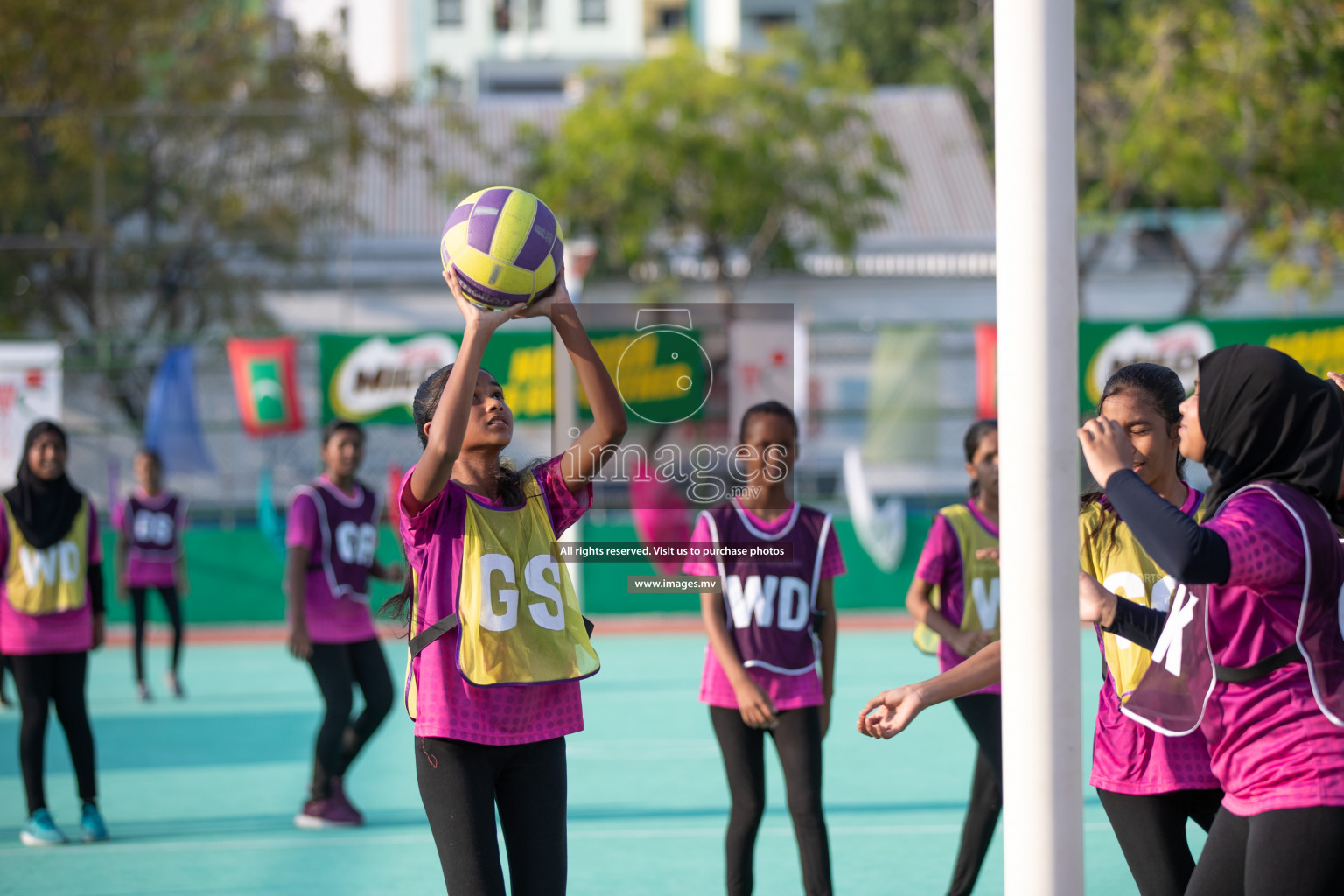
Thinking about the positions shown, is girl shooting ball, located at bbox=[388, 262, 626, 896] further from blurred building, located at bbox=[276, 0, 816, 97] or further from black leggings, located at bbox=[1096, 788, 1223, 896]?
blurred building, located at bbox=[276, 0, 816, 97]

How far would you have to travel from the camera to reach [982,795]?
5.25 m

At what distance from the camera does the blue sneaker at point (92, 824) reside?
261 inches

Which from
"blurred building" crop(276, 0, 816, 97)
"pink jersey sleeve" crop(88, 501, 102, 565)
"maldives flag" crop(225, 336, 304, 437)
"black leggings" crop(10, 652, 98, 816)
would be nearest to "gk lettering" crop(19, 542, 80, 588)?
"pink jersey sleeve" crop(88, 501, 102, 565)

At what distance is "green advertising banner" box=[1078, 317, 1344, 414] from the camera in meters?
14.5

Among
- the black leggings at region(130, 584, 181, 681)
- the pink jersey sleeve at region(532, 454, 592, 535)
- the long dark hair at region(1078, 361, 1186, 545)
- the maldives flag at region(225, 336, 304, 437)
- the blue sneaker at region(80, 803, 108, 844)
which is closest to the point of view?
the pink jersey sleeve at region(532, 454, 592, 535)

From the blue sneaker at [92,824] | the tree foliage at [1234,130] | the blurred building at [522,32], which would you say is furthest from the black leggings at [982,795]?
the blurred building at [522,32]

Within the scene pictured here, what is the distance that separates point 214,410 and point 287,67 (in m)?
6.66

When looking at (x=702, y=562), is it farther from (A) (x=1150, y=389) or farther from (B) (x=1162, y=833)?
(B) (x=1162, y=833)

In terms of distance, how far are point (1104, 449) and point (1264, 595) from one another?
0.46m

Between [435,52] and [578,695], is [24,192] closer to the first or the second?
[578,695]

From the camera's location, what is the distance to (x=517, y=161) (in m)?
29.6

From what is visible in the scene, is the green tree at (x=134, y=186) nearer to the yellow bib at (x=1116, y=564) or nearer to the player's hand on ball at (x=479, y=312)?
the player's hand on ball at (x=479, y=312)

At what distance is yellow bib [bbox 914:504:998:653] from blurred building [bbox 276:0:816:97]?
140 ft

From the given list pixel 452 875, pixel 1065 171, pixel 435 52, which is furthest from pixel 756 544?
pixel 435 52
